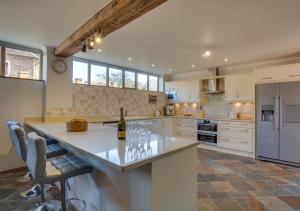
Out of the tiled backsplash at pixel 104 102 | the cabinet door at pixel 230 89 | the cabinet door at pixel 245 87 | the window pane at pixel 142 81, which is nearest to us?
the tiled backsplash at pixel 104 102

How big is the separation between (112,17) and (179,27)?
1163mm

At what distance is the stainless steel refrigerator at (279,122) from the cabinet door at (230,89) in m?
0.72

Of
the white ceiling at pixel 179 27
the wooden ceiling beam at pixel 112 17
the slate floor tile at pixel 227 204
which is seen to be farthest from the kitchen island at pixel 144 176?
the white ceiling at pixel 179 27

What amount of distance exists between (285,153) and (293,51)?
2241mm

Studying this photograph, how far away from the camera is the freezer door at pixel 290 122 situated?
3844 mm

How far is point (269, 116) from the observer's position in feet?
13.9

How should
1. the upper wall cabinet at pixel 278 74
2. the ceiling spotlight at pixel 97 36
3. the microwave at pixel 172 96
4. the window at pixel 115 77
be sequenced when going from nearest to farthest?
the ceiling spotlight at pixel 97 36 → the upper wall cabinet at pixel 278 74 → the window at pixel 115 77 → the microwave at pixel 172 96

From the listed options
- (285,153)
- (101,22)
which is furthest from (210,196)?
(101,22)

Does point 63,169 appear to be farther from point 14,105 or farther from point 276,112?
point 276,112

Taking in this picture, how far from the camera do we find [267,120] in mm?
4250

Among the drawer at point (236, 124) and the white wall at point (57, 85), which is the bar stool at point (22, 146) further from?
the drawer at point (236, 124)

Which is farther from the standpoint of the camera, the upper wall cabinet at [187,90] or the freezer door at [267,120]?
the upper wall cabinet at [187,90]

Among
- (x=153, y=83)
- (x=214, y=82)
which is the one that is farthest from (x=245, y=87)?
(x=153, y=83)

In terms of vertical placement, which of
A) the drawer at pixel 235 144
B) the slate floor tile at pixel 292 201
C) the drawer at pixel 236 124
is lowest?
the slate floor tile at pixel 292 201
